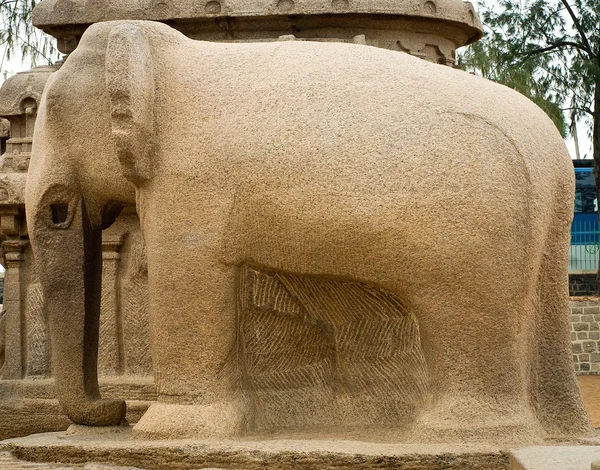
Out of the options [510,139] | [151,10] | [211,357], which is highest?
[151,10]

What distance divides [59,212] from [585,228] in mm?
18519

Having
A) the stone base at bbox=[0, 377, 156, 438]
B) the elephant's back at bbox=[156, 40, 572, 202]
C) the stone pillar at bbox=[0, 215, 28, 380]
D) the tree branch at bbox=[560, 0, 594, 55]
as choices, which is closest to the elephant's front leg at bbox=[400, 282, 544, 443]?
the elephant's back at bbox=[156, 40, 572, 202]

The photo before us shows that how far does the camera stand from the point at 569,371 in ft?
14.6

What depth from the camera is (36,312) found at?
687 cm

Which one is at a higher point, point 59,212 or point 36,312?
point 59,212

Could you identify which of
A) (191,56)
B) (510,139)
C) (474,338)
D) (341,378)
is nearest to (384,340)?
(341,378)

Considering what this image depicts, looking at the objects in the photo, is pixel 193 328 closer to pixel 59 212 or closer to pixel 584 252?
pixel 59 212

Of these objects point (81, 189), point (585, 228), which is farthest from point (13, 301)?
point (585, 228)

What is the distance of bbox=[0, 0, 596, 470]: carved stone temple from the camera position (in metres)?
4.09

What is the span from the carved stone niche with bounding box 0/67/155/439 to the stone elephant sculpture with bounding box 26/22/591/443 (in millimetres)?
1944

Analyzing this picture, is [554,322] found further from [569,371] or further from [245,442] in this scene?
[245,442]

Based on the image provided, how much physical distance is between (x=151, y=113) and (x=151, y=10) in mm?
2207

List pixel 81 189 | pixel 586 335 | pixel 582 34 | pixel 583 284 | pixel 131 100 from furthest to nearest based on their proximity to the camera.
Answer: pixel 583 284
pixel 582 34
pixel 586 335
pixel 81 189
pixel 131 100

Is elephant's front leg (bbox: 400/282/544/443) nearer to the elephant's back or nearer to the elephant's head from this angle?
the elephant's back
